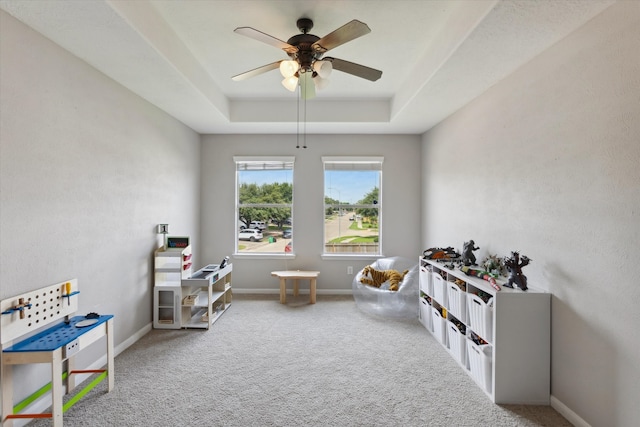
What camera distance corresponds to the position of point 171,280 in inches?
136

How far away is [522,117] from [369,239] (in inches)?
109

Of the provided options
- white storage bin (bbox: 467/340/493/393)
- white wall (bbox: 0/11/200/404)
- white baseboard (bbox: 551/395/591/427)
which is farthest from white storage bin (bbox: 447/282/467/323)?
white wall (bbox: 0/11/200/404)

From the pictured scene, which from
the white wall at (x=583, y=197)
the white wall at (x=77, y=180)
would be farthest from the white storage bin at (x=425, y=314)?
the white wall at (x=77, y=180)

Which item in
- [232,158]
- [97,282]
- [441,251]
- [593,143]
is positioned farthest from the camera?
[232,158]

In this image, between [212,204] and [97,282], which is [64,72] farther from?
[212,204]

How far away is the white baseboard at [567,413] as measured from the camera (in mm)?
1786

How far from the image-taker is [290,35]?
7.96 feet

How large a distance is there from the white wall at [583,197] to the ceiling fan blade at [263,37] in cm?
185

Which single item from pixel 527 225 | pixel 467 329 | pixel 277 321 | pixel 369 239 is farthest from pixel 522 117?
pixel 277 321

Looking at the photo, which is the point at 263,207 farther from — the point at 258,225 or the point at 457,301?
the point at 457,301

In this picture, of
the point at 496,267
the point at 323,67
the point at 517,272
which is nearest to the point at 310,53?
→ the point at 323,67

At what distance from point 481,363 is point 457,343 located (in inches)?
16.1

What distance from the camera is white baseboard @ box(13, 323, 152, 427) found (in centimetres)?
182

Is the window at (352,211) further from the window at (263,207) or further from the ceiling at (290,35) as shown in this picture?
the ceiling at (290,35)
